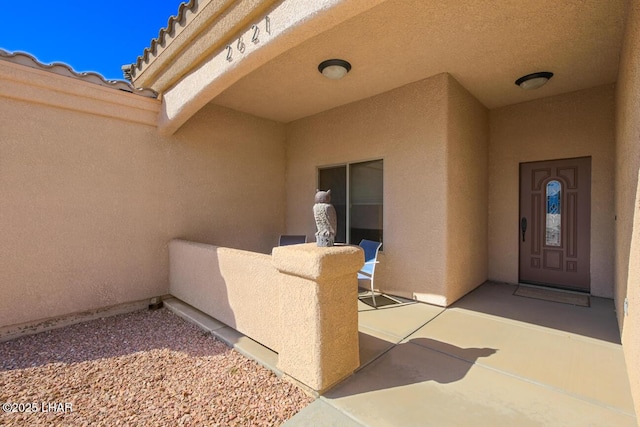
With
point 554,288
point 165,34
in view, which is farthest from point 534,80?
point 165,34

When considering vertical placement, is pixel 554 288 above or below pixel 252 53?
below

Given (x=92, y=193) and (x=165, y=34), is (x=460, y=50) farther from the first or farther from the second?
(x=92, y=193)

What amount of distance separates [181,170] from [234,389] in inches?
149

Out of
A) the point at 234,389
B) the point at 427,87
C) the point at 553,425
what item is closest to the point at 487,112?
the point at 427,87

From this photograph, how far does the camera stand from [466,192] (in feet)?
15.9

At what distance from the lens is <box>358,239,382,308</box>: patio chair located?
174 inches

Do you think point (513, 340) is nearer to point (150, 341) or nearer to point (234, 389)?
point (234, 389)

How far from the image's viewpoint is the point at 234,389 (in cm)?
249

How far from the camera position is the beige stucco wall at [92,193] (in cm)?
361

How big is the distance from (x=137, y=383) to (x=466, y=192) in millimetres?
5083

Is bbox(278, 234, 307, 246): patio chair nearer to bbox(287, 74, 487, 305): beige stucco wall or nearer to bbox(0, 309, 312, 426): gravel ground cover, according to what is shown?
bbox(287, 74, 487, 305): beige stucco wall

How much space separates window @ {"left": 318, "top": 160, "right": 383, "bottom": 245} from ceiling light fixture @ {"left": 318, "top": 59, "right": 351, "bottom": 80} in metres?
1.71

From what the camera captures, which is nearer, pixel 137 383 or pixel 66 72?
pixel 137 383

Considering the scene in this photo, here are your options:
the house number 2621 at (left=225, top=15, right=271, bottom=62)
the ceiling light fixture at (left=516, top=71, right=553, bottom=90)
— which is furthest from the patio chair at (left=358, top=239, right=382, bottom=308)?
the ceiling light fixture at (left=516, top=71, right=553, bottom=90)
